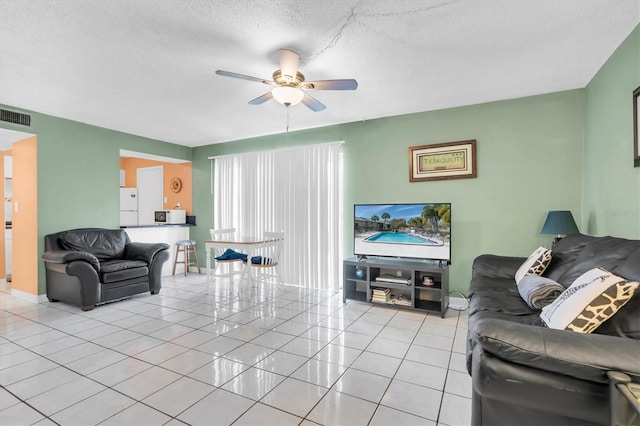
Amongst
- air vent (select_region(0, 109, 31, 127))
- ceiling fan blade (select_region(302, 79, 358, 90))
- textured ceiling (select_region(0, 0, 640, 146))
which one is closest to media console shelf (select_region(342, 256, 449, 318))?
textured ceiling (select_region(0, 0, 640, 146))

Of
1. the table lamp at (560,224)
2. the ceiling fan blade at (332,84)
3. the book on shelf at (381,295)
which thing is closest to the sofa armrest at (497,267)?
the table lamp at (560,224)

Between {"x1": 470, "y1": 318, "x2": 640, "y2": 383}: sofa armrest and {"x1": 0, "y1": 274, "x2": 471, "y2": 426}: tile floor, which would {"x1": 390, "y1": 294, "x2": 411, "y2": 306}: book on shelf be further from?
{"x1": 470, "y1": 318, "x2": 640, "y2": 383}: sofa armrest

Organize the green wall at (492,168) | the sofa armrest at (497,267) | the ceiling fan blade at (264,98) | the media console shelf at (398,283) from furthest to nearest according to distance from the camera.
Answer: the media console shelf at (398,283), the green wall at (492,168), the sofa armrest at (497,267), the ceiling fan blade at (264,98)

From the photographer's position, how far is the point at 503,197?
11.7 feet

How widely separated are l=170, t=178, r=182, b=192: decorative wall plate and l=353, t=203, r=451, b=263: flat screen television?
404cm

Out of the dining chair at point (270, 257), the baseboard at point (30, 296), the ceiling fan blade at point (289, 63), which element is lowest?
the baseboard at point (30, 296)

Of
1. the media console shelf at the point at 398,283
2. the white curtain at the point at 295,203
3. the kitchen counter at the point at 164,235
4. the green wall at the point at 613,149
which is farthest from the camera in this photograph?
the kitchen counter at the point at 164,235

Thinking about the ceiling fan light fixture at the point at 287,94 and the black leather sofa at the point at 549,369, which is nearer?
the black leather sofa at the point at 549,369

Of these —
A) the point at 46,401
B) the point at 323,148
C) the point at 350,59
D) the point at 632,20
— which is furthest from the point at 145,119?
the point at 632,20

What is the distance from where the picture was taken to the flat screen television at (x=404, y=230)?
3.59m

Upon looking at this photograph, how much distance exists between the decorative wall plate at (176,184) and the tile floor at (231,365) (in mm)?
3028

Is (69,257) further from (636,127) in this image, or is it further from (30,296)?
(636,127)

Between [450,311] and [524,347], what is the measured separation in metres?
2.58

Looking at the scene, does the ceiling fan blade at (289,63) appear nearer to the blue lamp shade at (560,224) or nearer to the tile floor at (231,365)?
the tile floor at (231,365)
